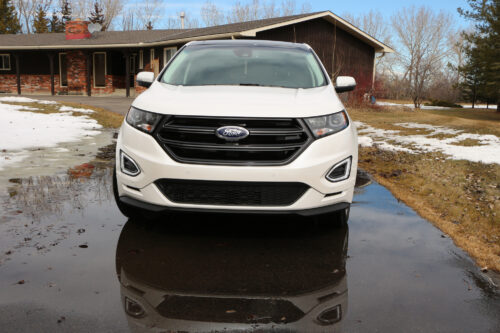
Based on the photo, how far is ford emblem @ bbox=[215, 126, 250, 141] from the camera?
3496mm

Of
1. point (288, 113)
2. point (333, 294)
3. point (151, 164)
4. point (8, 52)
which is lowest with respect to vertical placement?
point (333, 294)

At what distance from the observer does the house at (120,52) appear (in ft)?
82.4

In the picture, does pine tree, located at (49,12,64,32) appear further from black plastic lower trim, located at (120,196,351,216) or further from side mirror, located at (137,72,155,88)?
black plastic lower trim, located at (120,196,351,216)

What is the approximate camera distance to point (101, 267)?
11.0ft

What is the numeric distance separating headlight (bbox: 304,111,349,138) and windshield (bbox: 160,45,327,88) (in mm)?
910

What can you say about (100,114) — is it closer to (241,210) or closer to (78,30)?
(241,210)

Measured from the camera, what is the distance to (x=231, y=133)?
3.50 metres

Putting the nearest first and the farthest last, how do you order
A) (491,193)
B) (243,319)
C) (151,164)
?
(243,319), (151,164), (491,193)

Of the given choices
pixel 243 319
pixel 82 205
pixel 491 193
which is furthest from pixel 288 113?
pixel 491 193

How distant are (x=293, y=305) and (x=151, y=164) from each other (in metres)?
1.52

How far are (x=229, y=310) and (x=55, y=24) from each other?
71.1m

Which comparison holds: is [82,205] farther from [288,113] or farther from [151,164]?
[288,113]

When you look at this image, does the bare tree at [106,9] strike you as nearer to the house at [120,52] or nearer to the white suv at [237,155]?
the house at [120,52]

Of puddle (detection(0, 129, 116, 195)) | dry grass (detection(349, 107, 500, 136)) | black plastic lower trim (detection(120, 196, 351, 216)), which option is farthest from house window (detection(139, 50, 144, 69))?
black plastic lower trim (detection(120, 196, 351, 216))
